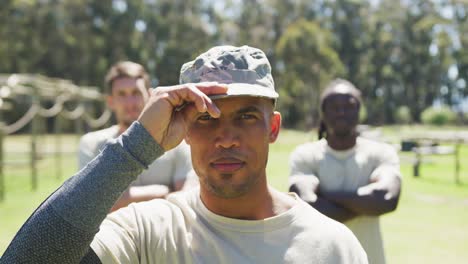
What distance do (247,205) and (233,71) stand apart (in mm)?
424

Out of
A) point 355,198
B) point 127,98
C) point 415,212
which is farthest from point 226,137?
point 415,212

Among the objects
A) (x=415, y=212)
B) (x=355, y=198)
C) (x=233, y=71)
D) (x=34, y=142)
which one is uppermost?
(x=233, y=71)

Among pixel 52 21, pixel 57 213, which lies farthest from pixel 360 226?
pixel 52 21

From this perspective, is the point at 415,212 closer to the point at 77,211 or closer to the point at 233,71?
the point at 233,71

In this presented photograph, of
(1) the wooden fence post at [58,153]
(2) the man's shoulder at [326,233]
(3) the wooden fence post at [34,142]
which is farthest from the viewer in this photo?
(1) the wooden fence post at [58,153]

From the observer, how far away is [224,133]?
1831mm

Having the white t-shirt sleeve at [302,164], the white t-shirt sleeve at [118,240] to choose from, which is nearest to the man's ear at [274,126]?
the white t-shirt sleeve at [118,240]

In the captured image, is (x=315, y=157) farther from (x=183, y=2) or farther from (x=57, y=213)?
(x=183, y=2)

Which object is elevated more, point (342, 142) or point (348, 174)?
point (342, 142)

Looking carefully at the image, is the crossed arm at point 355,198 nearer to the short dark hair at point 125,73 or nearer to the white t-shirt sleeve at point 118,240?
the short dark hair at point 125,73

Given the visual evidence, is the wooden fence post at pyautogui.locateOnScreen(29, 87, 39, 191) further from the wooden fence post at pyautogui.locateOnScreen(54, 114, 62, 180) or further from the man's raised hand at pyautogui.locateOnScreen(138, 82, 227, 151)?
the man's raised hand at pyautogui.locateOnScreen(138, 82, 227, 151)

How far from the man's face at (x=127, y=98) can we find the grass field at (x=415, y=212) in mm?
3779

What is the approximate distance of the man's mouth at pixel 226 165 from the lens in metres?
1.81

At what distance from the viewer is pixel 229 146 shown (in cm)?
182
